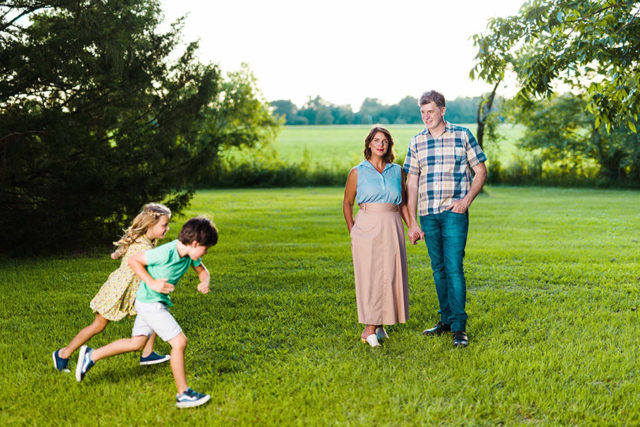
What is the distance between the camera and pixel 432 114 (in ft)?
15.9

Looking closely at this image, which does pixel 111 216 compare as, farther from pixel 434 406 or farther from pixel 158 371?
pixel 434 406

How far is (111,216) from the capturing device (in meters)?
10.1

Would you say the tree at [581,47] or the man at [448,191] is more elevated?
the tree at [581,47]

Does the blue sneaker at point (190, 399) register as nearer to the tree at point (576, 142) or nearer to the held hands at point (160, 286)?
the held hands at point (160, 286)

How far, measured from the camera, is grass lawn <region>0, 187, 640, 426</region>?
11.7 ft

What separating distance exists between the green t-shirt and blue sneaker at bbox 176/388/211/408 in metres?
0.64

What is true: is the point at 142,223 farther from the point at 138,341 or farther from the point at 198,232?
the point at 138,341

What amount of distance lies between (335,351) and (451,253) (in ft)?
4.43

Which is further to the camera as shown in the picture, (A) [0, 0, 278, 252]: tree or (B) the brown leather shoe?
(A) [0, 0, 278, 252]: tree

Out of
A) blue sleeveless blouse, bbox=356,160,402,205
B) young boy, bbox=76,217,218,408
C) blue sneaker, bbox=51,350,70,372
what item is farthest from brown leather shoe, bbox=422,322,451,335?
blue sneaker, bbox=51,350,70,372

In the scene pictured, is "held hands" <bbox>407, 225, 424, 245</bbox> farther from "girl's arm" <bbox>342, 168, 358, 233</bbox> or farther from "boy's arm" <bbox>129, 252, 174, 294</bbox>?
"boy's arm" <bbox>129, 252, 174, 294</bbox>

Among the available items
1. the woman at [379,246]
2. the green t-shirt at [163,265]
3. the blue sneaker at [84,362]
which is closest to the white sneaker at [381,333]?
the woman at [379,246]

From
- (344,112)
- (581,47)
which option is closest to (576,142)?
(581,47)

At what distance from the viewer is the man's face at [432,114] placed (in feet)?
15.9
